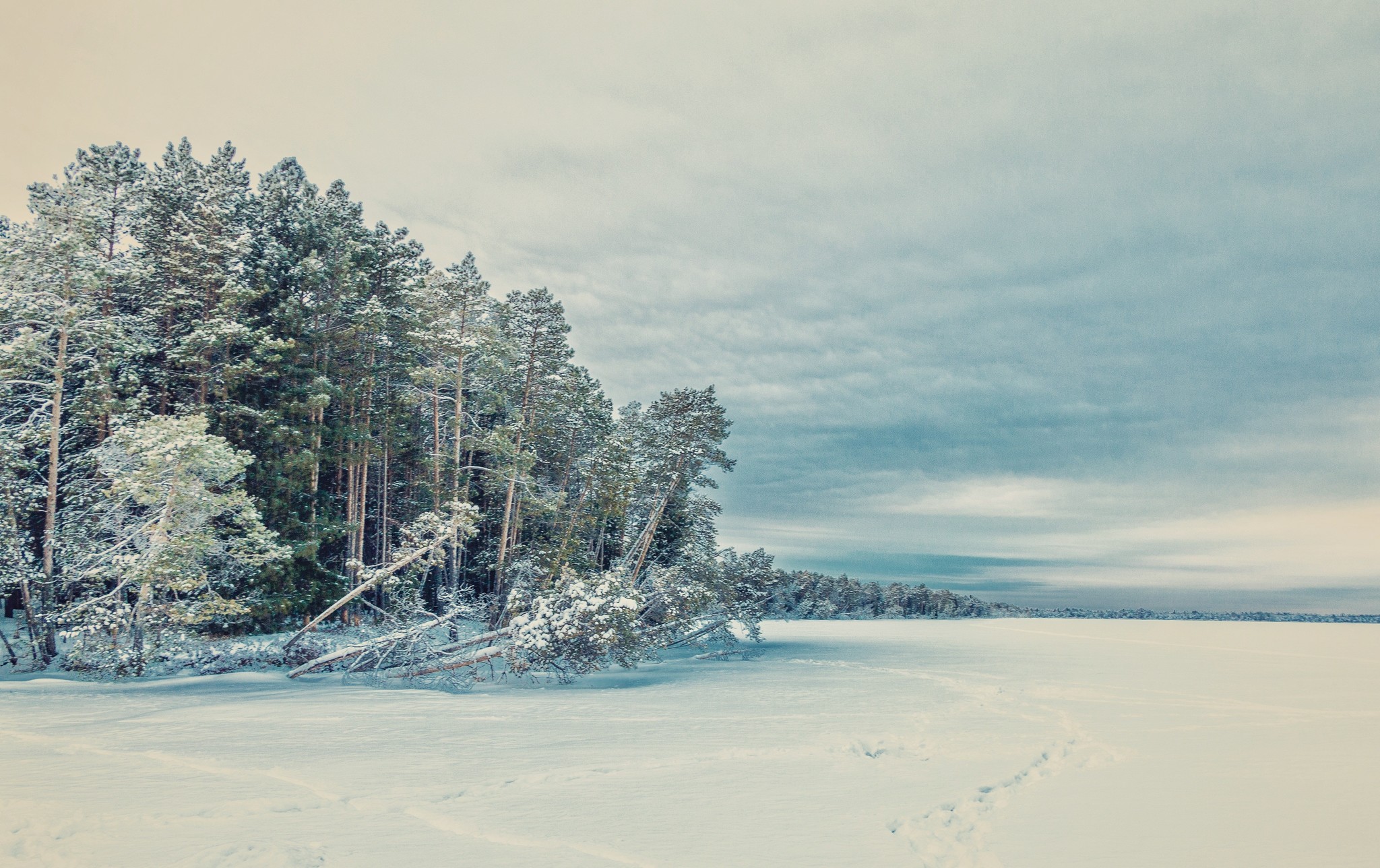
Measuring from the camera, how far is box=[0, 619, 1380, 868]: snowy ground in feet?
22.0

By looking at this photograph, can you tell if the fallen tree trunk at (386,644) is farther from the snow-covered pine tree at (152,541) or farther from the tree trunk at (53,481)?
the tree trunk at (53,481)

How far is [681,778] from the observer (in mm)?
9547

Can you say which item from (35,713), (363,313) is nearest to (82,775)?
(35,713)

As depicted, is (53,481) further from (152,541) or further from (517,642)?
(517,642)

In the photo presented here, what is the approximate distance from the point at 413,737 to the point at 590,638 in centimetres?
1060

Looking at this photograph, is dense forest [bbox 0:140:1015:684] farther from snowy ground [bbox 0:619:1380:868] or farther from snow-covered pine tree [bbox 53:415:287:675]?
snowy ground [bbox 0:619:1380:868]

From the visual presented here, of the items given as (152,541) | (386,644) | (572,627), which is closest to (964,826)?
(572,627)

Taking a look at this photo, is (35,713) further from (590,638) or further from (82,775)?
(590,638)

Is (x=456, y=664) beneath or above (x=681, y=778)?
beneath

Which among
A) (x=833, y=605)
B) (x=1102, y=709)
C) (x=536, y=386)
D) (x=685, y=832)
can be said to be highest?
(x=536, y=386)

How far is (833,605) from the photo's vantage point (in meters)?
112

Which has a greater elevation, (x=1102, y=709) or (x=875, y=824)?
(x=875, y=824)

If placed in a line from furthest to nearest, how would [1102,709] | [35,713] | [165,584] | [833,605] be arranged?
[833,605]
[165,584]
[1102,709]
[35,713]

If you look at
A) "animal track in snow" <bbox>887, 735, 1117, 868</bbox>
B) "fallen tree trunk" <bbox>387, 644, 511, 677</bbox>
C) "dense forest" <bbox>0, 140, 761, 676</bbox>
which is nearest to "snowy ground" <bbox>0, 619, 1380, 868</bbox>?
"animal track in snow" <bbox>887, 735, 1117, 868</bbox>
